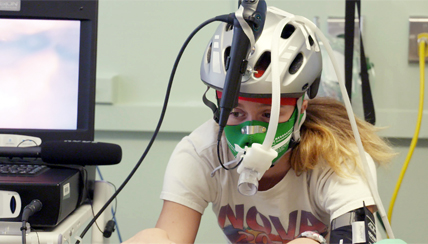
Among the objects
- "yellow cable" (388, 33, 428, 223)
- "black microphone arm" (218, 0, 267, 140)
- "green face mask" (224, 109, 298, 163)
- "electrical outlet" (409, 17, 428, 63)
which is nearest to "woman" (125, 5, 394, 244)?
"green face mask" (224, 109, 298, 163)

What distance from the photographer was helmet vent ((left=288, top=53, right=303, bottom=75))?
967mm

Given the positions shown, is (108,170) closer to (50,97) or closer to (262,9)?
(50,97)

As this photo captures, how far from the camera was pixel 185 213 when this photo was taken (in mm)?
1078

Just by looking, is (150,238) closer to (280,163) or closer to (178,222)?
(178,222)

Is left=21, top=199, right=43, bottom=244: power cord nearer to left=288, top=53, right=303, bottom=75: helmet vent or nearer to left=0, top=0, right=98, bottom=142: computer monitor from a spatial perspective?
left=0, top=0, right=98, bottom=142: computer monitor

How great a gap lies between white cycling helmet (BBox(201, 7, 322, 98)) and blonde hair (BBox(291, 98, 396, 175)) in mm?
146

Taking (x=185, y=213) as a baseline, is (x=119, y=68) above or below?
above

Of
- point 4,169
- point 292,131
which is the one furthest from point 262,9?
point 4,169

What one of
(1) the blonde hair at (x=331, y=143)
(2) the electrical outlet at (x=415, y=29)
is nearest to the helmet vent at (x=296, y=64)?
(1) the blonde hair at (x=331, y=143)

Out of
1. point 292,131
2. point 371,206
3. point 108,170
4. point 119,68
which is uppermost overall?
point 119,68

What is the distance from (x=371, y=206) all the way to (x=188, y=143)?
465mm

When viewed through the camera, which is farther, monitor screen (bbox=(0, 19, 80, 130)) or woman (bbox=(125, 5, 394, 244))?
monitor screen (bbox=(0, 19, 80, 130))

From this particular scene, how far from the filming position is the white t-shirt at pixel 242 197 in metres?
1.09

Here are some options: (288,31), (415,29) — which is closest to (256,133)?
(288,31)
